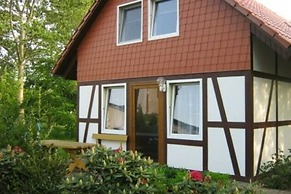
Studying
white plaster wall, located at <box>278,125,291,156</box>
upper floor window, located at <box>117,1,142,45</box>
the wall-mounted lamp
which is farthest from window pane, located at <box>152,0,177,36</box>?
white plaster wall, located at <box>278,125,291,156</box>

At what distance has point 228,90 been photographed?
7.83m

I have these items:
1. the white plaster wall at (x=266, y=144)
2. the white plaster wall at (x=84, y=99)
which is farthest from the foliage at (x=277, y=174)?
the white plaster wall at (x=84, y=99)

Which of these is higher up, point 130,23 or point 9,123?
point 130,23

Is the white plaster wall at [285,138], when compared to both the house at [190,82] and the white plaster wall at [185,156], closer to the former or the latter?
the house at [190,82]

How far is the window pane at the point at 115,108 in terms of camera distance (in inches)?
403

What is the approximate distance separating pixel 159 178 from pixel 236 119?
172 inches

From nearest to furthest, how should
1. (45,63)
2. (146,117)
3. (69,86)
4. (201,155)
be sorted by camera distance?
(201,155), (146,117), (69,86), (45,63)

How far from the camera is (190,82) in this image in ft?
28.1

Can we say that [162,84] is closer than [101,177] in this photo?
No

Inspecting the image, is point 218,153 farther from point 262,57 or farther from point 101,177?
point 101,177

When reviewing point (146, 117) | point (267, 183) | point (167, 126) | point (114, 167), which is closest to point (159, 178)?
point (114, 167)

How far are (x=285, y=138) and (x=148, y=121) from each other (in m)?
3.25

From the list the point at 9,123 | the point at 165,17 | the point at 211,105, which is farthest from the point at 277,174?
the point at 9,123

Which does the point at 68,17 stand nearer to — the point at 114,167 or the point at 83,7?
the point at 83,7
